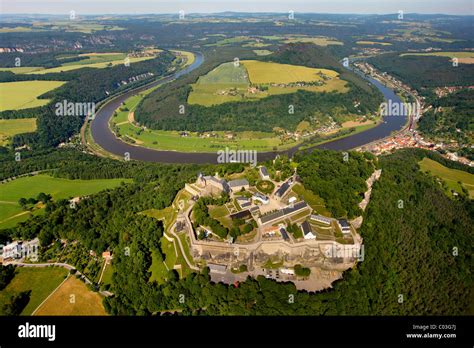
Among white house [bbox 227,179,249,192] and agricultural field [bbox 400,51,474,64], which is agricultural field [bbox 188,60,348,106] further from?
agricultural field [bbox 400,51,474,64]

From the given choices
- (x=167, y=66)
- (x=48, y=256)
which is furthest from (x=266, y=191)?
(x=167, y=66)

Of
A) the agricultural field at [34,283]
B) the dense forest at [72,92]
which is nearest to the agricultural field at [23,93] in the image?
the dense forest at [72,92]

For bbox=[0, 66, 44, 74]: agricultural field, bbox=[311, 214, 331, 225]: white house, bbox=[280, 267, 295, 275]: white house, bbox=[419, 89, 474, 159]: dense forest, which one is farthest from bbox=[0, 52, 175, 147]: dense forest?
bbox=[419, 89, 474, 159]: dense forest

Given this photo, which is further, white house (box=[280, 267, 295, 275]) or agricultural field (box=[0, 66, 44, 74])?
agricultural field (box=[0, 66, 44, 74])

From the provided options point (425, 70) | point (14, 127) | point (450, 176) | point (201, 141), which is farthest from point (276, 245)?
point (425, 70)

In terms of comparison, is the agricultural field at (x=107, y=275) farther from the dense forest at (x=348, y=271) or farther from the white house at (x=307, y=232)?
the white house at (x=307, y=232)

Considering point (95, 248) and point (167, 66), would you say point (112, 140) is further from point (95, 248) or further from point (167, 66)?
point (167, 66)
